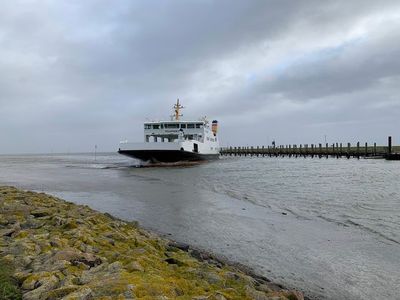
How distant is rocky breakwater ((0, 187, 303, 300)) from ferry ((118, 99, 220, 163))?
31.0m

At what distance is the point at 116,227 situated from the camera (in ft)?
24.8

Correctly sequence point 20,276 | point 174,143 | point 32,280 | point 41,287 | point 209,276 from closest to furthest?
point 41,287 → point 32,280 → point 20,276 → point 209,276 → point 174,143

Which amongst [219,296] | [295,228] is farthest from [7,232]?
[295,228]

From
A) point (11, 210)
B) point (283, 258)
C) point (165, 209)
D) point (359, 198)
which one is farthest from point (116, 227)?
point (359, 198)

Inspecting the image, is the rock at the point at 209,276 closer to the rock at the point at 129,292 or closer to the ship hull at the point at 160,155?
the rock at the point at 129,292

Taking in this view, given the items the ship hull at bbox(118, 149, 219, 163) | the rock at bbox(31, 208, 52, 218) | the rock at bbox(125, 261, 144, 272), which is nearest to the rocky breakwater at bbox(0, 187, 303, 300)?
the rock at bbox(125, 261, 144, 272)

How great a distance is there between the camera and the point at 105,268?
14.3 feet

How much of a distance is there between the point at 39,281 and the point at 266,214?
8603 mm

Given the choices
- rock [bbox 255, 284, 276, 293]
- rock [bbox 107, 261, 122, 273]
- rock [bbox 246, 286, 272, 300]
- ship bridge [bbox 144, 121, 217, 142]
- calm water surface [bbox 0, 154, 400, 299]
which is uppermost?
ship bridge [bbox 144, 121, 217, 142]

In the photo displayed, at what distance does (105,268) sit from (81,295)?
99cm

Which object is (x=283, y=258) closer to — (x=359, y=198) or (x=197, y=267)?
(x=197, y=267)

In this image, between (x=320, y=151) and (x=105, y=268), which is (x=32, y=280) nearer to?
(x=105, y=268)

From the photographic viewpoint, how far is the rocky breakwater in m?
3.61

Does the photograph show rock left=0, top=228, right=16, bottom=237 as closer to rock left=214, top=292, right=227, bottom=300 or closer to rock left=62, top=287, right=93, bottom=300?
rock left=62, top=287, right=93, bottom=300
